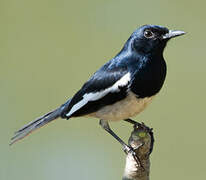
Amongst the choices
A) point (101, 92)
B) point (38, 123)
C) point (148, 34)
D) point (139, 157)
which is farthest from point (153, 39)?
point (38, 123)

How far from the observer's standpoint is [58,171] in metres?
8.47

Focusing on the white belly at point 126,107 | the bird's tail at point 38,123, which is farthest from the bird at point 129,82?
the bird's tail at point 38,123

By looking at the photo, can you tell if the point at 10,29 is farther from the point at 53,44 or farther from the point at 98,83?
the point at 98,83

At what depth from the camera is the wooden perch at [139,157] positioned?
13.3 feet

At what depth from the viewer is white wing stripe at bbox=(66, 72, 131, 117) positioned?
188 inches

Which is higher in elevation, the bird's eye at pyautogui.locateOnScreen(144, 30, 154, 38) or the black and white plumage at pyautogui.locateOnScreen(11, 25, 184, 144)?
the bird's eye at pyautogui.locateOnScreen(144, 30, 154, 38)

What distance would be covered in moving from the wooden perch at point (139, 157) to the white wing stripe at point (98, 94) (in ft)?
1.32

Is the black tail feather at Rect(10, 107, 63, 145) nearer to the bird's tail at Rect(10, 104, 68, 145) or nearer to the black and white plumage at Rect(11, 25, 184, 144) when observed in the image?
the bird's tail at Rect(10, 104, 68, 145)

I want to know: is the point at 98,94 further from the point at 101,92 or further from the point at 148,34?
the point at 148,34

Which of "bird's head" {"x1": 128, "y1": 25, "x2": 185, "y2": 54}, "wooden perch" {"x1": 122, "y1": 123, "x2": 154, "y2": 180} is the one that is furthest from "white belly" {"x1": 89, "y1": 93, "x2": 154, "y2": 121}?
"bird's head" {"x1": 128, "y1": 25, "x2": 185, "y2": 54}

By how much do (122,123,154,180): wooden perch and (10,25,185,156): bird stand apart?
0.30m

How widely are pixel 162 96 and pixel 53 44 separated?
85.1 inches

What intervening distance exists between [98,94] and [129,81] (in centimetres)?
28

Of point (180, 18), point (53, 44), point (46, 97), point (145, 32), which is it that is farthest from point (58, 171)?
point (145, 32)
